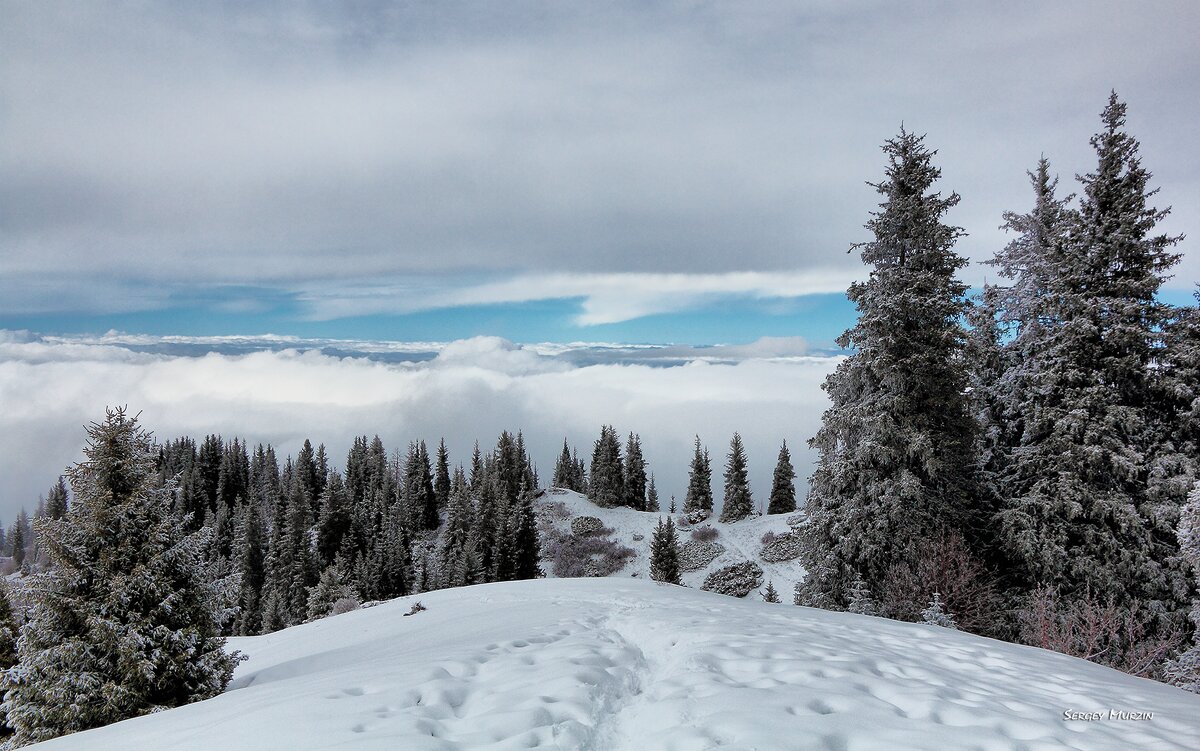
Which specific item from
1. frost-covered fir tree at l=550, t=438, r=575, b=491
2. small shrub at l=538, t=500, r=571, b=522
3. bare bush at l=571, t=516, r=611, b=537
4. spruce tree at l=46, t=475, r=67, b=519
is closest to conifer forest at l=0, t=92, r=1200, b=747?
bare bush at l=571, t=516, r=611, b=537

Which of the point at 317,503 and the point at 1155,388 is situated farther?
the point at 317,503

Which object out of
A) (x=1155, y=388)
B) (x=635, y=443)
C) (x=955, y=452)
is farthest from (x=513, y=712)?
(x=635, y=443)

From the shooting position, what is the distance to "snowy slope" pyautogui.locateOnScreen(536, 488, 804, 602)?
52.6 metres

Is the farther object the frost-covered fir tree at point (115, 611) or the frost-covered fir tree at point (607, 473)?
the frost-covered fir tree at point (607, 473)

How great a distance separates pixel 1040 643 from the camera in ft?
51.3

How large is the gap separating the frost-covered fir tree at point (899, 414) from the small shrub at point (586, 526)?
50865 millimetres

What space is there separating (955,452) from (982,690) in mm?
14405

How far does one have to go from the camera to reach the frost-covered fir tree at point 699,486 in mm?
73125

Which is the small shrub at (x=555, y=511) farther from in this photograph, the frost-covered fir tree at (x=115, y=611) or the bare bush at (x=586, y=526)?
the frost-covered fir tree at (x=115, y=611)

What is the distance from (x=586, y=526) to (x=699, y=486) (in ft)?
53.5

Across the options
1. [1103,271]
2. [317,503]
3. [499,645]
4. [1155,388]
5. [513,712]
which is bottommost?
[317,503]

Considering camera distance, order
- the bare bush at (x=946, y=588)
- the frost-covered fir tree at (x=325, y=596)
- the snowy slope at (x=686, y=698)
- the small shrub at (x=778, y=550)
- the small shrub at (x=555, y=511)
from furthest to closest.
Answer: the small shrub at (x=555, y=511)
the small shrub at (x=778, y=550)
the frost-covered fir tree at (x=325, y=596)
the bare bush at (x=946, y=588)
the snowy slope at (x=686, y=698)

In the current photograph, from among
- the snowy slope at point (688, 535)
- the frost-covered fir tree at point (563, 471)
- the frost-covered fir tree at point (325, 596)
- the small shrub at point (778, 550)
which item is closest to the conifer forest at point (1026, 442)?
the frost-covered fir tree at point (325, 596)

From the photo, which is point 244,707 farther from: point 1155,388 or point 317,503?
point 317,503
